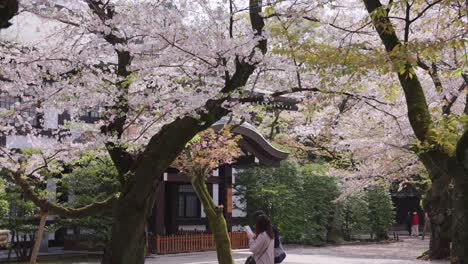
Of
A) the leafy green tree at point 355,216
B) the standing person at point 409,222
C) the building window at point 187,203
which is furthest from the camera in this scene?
the standing person at point 409,222

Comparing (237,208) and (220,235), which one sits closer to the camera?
(220,235)

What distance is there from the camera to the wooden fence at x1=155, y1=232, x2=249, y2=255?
58.3 feet

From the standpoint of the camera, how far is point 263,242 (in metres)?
7.39

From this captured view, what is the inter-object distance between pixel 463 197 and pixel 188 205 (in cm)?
→ 1580

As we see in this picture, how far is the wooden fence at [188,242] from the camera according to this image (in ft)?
58.3

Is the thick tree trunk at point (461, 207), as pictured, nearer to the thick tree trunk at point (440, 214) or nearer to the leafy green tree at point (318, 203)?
the thick tree trunk at point (440, 214)

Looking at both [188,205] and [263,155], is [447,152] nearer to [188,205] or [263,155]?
[263,155]

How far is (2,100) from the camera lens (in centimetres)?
1764

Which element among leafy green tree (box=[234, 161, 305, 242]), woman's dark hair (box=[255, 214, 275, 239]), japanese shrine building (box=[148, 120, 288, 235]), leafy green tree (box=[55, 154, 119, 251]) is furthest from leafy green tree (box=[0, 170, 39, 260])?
leafy green tree (box=[234, 161, 305, 242])

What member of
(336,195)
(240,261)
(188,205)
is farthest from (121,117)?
(336,195)

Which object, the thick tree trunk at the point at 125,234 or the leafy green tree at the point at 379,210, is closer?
the thick tree trunk at the point at 125,234

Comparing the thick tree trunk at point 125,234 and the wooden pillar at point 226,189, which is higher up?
the wooden pillar at point 226,189

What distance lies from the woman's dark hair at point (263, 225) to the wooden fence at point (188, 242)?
1074cm

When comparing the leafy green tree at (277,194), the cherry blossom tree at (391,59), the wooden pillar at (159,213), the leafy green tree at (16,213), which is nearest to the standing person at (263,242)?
the cherry blossom tree at (391,59)
